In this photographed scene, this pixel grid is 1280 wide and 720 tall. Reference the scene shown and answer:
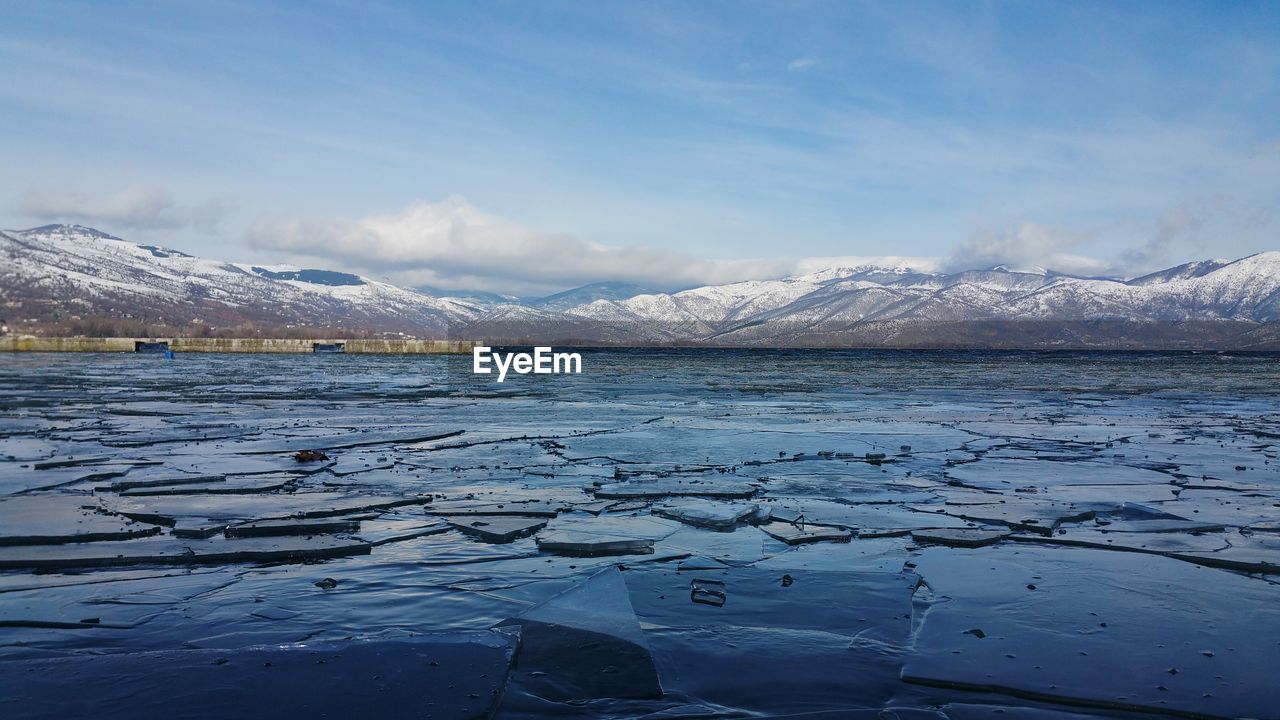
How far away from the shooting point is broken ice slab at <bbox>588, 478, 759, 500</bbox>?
38.9ft

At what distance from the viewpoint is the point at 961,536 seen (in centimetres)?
952

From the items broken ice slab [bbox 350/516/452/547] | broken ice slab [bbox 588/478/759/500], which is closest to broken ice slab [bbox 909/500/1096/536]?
broken ice slab [bbox 588/478/759/500]

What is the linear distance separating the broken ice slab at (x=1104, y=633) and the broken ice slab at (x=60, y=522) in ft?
25.0

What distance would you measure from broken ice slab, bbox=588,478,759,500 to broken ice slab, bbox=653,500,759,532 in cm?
55

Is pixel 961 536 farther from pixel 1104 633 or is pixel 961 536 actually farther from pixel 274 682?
pixel 274 682

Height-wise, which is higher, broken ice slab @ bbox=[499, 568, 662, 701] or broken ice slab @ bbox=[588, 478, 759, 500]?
broken ice slab @ bbox=[588, 478, 759, 500]

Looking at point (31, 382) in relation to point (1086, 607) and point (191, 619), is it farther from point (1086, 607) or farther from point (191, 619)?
point (1086, 607)

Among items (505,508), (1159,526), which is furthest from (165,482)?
(1159,526)

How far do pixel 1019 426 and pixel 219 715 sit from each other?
21.5 m

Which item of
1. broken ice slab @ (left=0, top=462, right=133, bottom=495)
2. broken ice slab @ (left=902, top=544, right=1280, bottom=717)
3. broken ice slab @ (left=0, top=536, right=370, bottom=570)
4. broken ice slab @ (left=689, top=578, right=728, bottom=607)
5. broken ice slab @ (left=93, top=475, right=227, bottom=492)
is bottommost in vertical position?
broken ice slab @ (left=902, top=544, right=1280, bottom=717)

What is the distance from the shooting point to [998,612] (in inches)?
270

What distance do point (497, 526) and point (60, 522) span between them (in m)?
4.48

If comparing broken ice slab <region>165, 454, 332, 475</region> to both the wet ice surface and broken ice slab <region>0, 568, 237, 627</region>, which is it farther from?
broken ice slab <region>0, 568, 237, 627</region>

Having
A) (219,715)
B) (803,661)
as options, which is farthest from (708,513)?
(219,715)
